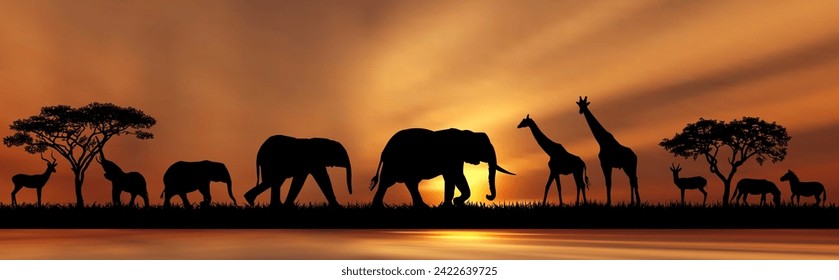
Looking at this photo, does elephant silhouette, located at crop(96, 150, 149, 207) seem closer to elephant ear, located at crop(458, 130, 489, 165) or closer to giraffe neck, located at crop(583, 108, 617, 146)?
elephant ear, located at crop(458, 130, 489, 165)

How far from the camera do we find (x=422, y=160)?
1970cm

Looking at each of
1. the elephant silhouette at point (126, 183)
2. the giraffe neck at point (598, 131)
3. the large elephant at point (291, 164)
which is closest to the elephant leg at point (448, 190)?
the large elephant at point (291, 164)

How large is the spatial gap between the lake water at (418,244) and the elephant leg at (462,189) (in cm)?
289

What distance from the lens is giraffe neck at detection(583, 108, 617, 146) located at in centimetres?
2142

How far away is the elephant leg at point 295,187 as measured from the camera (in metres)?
19.2

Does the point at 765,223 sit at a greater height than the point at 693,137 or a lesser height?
lesser

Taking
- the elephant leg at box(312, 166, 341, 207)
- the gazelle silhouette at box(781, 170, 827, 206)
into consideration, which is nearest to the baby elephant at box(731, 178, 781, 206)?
the gazelle silhouette at box(781, 170, 827, 206)

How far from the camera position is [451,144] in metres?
20.0

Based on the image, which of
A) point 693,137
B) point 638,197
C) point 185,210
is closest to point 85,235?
point 185,210

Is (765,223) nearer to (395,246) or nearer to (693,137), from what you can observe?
(395,246)

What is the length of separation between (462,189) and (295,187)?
3.45 metres

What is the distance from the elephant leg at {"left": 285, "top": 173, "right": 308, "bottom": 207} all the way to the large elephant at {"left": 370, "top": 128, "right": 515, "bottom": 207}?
1537mm

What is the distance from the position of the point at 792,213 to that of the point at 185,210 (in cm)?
1161

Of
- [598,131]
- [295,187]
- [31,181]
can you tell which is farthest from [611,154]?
[31,181]
